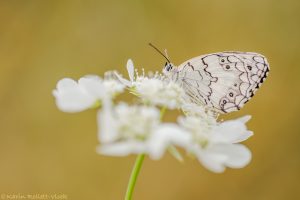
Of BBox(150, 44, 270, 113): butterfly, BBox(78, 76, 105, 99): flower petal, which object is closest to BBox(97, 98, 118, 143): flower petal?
BBox(78, 76, 105, 99): flower petal

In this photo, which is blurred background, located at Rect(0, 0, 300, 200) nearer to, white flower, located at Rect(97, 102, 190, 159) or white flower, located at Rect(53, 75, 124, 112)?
white flower, located at Rect(53, 75, 124, 112)

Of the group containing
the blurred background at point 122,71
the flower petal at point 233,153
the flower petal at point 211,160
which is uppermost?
the flower petal at point 211,160

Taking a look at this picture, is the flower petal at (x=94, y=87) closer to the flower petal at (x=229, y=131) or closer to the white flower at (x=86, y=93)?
the white flower at (x=86, y=93)

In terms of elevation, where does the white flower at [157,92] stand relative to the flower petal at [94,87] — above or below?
below

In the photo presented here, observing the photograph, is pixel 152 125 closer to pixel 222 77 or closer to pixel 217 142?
pixel 217 142

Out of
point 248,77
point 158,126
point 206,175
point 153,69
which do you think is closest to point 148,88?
point 158,126

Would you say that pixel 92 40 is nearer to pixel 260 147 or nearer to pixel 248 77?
pixel 260 147

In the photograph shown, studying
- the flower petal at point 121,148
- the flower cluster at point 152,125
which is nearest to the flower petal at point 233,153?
the flower cluster at point 152,125
